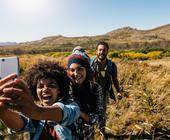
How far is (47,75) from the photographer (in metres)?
2.45

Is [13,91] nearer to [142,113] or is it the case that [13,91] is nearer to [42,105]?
[42,105]

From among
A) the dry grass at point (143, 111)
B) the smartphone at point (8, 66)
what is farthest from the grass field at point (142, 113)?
the smartphone at point (8, 66)

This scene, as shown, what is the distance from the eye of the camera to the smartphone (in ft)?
6.79

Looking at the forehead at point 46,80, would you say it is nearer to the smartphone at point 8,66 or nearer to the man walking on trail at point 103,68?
the smartphone at point 8,66

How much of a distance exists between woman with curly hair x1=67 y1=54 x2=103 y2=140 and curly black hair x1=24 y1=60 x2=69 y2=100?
0.50 m

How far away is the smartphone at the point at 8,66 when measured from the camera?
6.79ft

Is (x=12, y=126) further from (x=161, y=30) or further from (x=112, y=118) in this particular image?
(x=161, y=30)

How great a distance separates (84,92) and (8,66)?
4.10 feet

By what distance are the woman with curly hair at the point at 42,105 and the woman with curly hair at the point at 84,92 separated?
573mm

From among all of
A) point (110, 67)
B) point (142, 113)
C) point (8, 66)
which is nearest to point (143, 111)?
point (142, 113)

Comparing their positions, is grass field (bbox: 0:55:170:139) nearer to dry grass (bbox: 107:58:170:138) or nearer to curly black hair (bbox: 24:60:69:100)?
dry grass (bbox: 107:58:170:138)

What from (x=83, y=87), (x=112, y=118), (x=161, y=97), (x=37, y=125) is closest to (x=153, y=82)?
(x=161, y=97)

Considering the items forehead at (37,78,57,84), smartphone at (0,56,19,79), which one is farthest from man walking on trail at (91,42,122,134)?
smartphone at (0,56,19,79)

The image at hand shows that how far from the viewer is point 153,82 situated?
880cm
